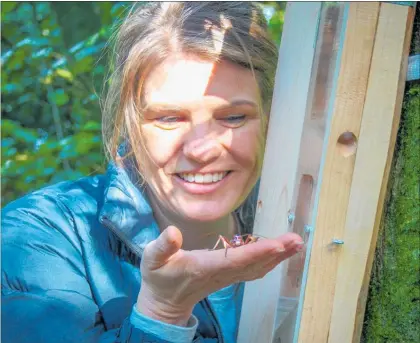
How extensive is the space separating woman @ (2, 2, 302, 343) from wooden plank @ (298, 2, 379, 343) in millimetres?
356

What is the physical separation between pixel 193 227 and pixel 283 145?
22.3 inches

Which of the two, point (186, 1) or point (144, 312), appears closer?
point (144, 312)

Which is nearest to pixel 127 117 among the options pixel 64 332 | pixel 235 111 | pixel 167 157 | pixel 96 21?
pixel 167 157

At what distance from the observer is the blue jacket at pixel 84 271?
68.7 inches

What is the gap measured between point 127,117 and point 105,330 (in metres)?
0.56

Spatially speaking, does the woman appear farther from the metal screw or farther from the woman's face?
the metal screw

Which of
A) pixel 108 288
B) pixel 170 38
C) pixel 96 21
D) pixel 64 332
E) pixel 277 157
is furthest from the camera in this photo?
pixel 96 21

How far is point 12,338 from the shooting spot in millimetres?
1761

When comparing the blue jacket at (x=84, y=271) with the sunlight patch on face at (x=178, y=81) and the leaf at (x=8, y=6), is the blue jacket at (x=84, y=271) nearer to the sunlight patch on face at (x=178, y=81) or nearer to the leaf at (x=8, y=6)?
the sunlight patch on face at (x=178, y=81)

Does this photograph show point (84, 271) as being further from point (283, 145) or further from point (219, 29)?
point (219, 29)

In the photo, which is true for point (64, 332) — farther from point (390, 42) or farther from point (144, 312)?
point (390, 42)

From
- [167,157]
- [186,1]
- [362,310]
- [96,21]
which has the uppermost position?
[96,21]

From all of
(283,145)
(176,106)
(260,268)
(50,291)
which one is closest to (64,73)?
(176,106)

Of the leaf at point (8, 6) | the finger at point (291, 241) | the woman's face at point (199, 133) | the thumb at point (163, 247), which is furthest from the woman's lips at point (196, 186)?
the leaf at point (8, 6)
